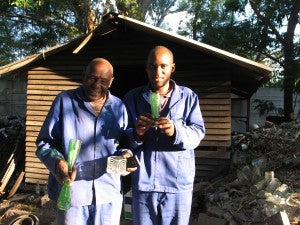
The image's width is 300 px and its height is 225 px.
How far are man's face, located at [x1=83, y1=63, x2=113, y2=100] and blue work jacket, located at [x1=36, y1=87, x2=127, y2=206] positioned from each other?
8cm

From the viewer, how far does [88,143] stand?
2250 mm

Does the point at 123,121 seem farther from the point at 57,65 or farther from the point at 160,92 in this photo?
the point at 57,65

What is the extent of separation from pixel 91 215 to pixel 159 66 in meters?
1.07

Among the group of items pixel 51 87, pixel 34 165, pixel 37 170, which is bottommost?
pixel 37 170

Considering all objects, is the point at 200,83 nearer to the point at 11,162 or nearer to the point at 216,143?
the point at 216,143

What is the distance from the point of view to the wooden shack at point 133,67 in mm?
6867

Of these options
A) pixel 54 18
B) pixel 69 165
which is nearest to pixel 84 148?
pixel 69 165

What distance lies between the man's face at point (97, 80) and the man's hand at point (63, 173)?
0.47 metres

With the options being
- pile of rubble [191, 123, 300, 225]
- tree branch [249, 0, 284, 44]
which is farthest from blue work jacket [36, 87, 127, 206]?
tree branch [249, 0, 284, 44]

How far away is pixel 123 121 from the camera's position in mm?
2402

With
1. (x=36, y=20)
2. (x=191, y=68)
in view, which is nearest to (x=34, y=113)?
(x=191, y=68)

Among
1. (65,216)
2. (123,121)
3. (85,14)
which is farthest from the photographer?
(85,14)

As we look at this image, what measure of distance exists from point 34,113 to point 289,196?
17.8ft

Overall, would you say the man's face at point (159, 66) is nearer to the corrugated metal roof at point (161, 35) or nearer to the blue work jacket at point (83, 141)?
the blue work jacket at point (83, 141)
